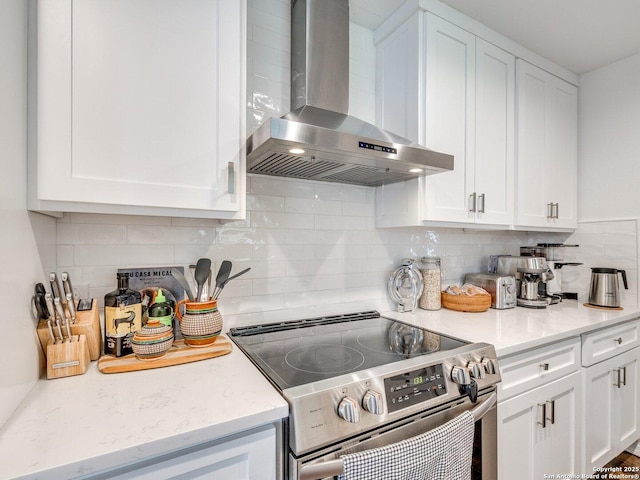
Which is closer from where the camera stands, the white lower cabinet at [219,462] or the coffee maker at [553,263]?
the white lower cabinet at [219,462]

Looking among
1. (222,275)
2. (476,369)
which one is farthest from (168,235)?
(476,369)

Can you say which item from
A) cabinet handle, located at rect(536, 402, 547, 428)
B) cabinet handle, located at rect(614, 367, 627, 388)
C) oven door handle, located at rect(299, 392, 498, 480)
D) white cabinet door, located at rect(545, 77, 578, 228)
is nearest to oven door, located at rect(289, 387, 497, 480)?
oven door handle, located at rect(299, 392, 498, 480)

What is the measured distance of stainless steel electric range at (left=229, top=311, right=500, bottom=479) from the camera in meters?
0.81

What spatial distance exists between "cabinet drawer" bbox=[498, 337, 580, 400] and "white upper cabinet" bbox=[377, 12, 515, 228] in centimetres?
67

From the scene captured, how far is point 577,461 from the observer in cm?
157

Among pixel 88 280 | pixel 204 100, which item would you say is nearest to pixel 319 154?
pixel 204 100

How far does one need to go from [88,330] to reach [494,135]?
2068mm

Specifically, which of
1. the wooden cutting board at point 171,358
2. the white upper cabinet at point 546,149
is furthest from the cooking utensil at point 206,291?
the white upper cabinet at point 546,149

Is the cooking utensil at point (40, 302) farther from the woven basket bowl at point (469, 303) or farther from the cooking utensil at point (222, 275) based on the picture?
the woven basket bowl at point (469, 303)

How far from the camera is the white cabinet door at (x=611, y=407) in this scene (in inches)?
64.7

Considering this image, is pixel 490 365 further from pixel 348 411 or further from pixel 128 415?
pixel 128 415

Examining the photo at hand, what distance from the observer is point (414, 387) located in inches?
39.2

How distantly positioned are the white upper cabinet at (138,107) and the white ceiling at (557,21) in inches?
37.6

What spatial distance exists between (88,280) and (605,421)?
259cm
